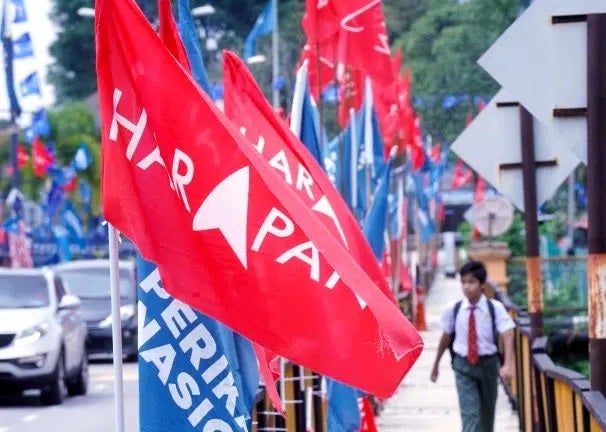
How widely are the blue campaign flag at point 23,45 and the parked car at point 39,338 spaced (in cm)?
2089

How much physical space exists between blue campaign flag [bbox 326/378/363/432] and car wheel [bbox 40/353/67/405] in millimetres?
10109

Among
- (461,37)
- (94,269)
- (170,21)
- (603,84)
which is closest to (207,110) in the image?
(170,21)

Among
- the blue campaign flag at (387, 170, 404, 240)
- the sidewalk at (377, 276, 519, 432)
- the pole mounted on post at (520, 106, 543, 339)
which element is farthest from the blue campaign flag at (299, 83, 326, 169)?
the blue campaign flag at (387, 170, 404, 240)

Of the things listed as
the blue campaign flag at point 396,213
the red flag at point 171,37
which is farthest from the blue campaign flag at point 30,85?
the red flag at point 171,37

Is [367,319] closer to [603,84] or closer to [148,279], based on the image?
[148,279]

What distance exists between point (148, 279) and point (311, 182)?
2159 mm

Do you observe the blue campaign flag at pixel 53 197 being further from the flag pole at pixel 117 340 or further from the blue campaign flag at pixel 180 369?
the flag pole at pixel 117 340

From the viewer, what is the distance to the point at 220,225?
7.65 meters

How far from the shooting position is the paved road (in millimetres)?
20266

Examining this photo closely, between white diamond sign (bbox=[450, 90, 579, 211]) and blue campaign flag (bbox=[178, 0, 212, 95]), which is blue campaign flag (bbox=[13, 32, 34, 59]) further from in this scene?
blue campaign flag (bbox=[178, 0, 212, 95])

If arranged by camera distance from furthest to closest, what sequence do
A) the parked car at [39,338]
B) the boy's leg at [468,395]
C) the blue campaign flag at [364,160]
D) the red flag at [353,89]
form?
1. the red flag at [353,89]
2. the parked car at [39,338]
3. the blue campaign flag at [364,160]
4. the boy's leg at [468,395]

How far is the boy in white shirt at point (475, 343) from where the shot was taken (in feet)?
48.3

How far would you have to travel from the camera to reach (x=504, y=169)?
16.6 meters

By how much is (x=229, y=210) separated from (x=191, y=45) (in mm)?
2002
